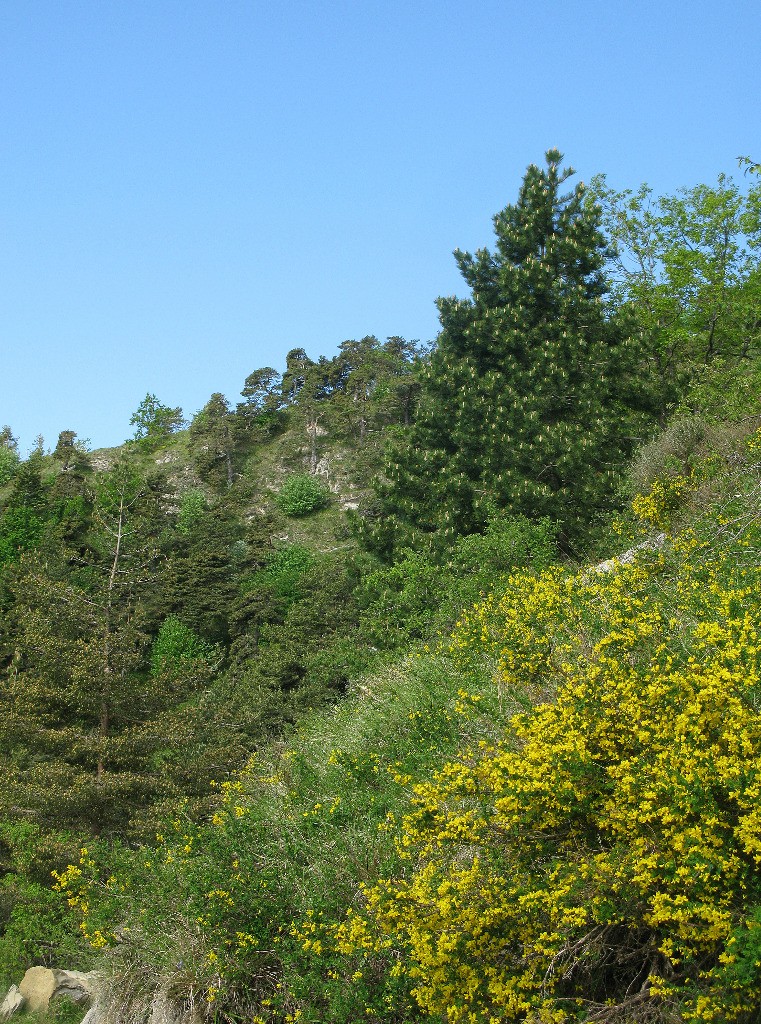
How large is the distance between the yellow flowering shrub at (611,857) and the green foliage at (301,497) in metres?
59.0

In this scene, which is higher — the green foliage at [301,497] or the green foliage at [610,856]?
the green foliage at [301,497]

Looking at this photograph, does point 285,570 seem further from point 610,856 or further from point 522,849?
point 610,856

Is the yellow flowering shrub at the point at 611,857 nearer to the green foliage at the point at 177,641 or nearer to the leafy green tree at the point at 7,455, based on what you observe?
the green foliage at the point at 177,641

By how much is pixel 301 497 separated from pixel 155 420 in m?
30.9

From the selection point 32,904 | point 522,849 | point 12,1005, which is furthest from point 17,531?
point 522,849

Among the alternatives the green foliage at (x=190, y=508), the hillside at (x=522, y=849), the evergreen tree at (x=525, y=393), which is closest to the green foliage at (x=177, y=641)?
the green foliage at (x=190, y=508)

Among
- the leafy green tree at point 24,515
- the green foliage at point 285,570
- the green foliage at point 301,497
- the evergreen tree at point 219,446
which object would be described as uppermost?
the evergreen tree at point 219,446

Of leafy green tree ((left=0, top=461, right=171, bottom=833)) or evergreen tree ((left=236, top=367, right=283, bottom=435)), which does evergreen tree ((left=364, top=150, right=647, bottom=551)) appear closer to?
leafy green tree ((left=0, top=461, right=171, bottom=833))

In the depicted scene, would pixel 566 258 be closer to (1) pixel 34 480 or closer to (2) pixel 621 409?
(2) pixel 621 409

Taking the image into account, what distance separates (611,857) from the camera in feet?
13.6

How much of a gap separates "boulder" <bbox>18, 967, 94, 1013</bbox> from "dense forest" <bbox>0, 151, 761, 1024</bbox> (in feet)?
1.14

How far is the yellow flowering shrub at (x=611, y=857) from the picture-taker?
383 centimetres

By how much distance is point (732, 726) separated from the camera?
13.3 ft

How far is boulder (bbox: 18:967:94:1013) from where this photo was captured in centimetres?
990
